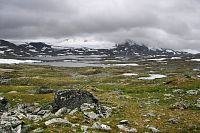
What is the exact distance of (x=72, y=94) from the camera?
117 feet

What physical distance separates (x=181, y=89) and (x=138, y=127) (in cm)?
3113

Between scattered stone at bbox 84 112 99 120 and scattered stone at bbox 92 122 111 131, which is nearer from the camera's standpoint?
scattered stone at bbox 92 122 111 131

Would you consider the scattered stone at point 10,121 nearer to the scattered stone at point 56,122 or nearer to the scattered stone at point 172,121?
the scattered stone at point 56,122

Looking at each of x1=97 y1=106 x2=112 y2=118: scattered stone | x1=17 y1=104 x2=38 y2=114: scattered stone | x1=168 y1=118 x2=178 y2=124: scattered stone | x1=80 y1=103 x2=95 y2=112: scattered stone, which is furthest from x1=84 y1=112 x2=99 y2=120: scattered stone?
x1=17 y1=104 x2=38 y2=114: scattered stone

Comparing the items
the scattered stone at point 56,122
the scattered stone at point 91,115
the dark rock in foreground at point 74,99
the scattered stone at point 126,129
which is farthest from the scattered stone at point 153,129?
the dark rock in foreground at point 74,99

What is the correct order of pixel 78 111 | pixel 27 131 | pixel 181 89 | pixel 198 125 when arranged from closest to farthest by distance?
pixel 27 131, pixel 198 125, pixel 78 111, pixel 181 89

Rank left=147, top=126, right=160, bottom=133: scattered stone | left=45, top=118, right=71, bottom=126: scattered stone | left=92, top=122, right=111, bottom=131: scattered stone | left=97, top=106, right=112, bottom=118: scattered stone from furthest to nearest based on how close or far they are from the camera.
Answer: left=97, top=106, right=112, bottom=118: scattered stone → left=147, top=126, right=160, bottom=133: scattered stone → left=45, top=118, right=71, bottom=126: scattered stone → left=92, top=122, right=111, bottom=131: scattered stone

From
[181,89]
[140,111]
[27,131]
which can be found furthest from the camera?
[181,89]

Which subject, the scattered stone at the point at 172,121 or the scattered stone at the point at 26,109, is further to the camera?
the scattered stone at the point at 26,109

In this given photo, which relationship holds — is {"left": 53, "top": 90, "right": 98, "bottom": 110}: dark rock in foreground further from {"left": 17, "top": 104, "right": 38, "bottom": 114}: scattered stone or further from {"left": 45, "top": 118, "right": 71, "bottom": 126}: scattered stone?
{"left": 45, "top": 118, "right": 71, "bottom": 126}: scattered stone

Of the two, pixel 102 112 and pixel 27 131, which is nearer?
pixel 27 131

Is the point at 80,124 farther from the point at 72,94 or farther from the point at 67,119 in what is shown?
the point at 72,94

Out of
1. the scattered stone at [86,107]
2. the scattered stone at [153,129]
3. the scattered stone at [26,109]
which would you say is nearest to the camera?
the scattered stone at [153,129]

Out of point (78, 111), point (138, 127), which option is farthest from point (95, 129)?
point (78, 111)
